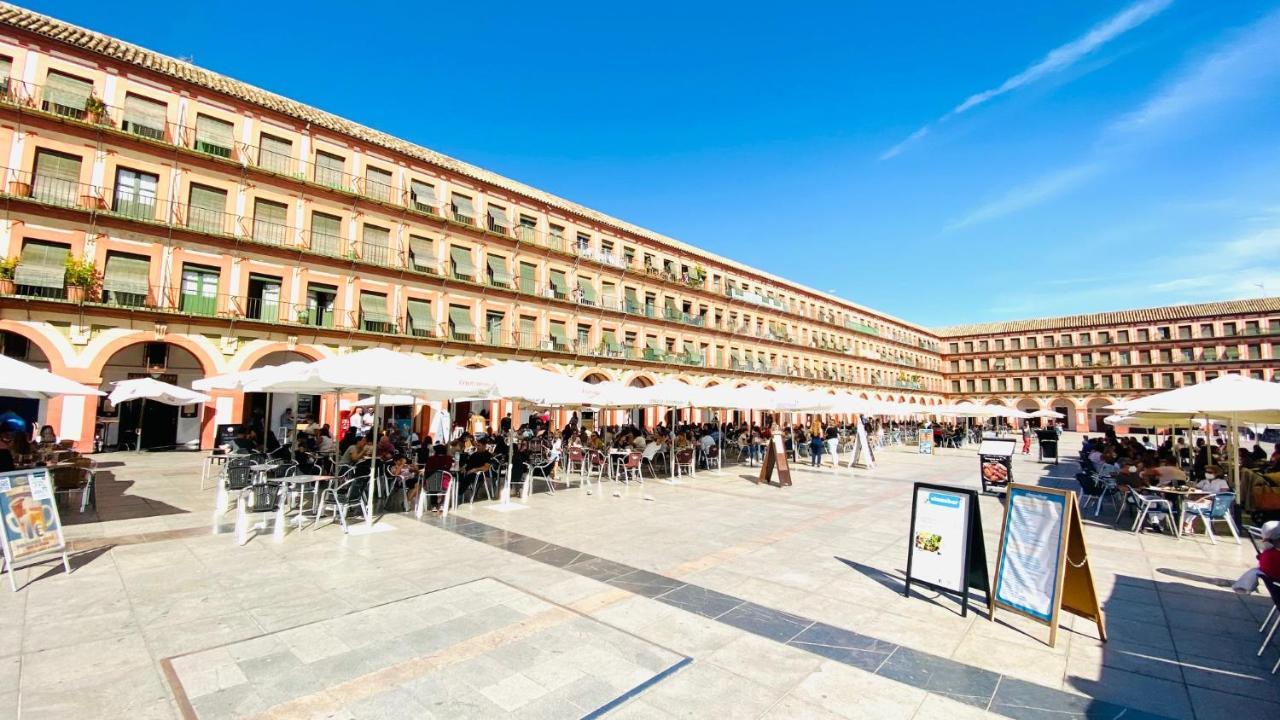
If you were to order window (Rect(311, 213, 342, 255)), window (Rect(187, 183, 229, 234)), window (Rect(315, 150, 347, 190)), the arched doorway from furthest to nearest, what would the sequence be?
window (Rect(315, 150, 347, 190))
window (Rect(311, 213, 342, 255))
the arched doorway
window (Rect(187, 183, 229, 234))

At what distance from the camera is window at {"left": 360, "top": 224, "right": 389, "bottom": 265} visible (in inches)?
920

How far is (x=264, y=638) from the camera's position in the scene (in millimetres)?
4152

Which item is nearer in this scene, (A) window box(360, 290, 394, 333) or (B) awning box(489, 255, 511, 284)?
(A) window box(360, 290, 394, 333)

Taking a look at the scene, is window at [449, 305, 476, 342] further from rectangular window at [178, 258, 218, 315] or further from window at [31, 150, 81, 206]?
window at [31, 150, 81, 206]

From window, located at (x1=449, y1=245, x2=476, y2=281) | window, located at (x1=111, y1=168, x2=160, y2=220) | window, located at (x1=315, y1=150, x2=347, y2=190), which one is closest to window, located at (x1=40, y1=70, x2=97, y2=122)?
window, located at (x1=111, y1=168, x2=160, y2=220)

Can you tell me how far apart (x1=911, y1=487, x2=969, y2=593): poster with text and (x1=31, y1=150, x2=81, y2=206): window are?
2416cm

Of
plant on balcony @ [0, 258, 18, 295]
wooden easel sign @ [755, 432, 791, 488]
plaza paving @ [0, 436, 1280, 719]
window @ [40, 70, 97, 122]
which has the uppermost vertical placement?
window @ [40, 70, 97, 122]

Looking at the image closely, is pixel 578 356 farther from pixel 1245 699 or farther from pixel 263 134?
pixel 1245 699

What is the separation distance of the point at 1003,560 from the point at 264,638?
244 inches

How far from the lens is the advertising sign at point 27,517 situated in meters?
5.22

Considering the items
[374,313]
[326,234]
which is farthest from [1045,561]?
[326,234]

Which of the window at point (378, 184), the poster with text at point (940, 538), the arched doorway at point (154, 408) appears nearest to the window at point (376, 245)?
the window at point (378, 184)

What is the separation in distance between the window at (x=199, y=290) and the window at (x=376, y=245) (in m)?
5.26

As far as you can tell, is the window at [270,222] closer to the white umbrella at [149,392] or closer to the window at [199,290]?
the window at [199,290]
